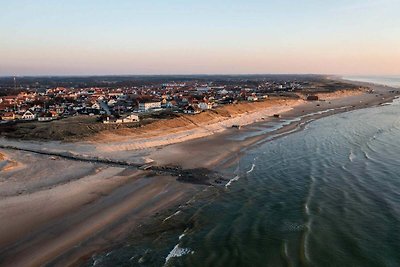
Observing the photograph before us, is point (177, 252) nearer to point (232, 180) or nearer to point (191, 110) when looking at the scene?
point (232, 180)

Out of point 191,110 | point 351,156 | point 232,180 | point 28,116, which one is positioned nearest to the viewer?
point 232,180

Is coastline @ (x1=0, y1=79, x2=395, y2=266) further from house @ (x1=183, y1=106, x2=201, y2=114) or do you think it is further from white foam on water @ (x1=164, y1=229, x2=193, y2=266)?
house @ (x1=183, y1=106, x2=201, y2=114)

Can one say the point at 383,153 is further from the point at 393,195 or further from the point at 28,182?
the point at 28,182

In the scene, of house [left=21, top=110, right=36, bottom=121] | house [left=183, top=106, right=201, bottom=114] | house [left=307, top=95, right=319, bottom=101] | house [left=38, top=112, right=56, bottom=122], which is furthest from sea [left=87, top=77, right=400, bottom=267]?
house [left=307, top=95, right=319, bottom=101]

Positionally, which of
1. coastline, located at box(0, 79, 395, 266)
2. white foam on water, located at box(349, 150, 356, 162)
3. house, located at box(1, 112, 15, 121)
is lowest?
coastline, located at box(0, 79, 395, 266)

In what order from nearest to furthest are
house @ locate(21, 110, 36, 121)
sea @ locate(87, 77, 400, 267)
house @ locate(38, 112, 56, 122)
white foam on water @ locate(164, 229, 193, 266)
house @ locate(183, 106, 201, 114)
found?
sea @ locate(87, 77, 400, 267)
white foam on water @ locate(164, 229, 193, 266)
house @ locate(38, 112, 56, 122)
house @ locate(183, 106, 201, 114)
house @ locate(21, 110, 36, 121)

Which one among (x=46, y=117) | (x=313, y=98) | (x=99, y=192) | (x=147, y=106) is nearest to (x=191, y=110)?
(x=147, y=106)

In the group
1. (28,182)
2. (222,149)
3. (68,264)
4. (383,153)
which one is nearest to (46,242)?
(68,264)

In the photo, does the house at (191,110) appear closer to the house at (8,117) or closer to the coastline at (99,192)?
the coastline at (99,192)
